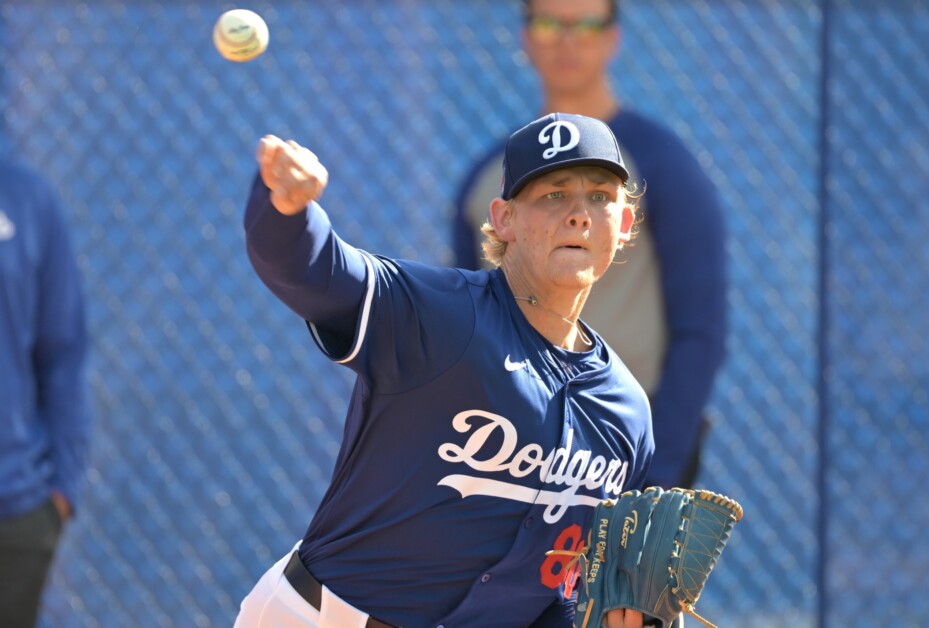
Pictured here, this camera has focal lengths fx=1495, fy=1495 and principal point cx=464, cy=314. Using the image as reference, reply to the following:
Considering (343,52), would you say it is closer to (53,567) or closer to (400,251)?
(400,251)

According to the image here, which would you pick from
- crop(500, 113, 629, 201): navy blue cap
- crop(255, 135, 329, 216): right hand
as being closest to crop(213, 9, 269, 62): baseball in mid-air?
crop(255, 135, 329, 216): right hand

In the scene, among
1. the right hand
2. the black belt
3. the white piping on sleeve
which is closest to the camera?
the right hand

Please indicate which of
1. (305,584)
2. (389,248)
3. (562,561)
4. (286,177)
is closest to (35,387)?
(389,248)

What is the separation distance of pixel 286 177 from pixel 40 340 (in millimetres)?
2180

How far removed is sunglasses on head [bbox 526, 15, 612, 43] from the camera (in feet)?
13.8

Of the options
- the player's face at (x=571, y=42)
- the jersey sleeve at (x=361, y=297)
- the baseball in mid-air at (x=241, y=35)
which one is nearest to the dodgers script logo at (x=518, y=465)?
the jersey sleeve at (x=361, y=297)

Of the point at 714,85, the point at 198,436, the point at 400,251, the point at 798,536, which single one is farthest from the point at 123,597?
the point at 714,85

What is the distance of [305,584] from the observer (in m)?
2.73

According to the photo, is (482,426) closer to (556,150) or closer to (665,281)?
(556,150)

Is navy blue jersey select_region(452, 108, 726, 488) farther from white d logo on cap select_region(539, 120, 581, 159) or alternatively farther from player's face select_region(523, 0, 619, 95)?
white d logo on cap select_region(539, 120, 581, 159)

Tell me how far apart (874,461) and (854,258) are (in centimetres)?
67

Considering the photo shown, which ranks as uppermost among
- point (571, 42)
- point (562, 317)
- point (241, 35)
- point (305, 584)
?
point (571, 42)

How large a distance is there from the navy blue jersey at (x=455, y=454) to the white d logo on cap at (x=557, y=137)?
26 cm

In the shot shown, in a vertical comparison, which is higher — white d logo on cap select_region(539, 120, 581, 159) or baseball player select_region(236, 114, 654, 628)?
white d logo on cap select_region(539, 120, 581, 159)
